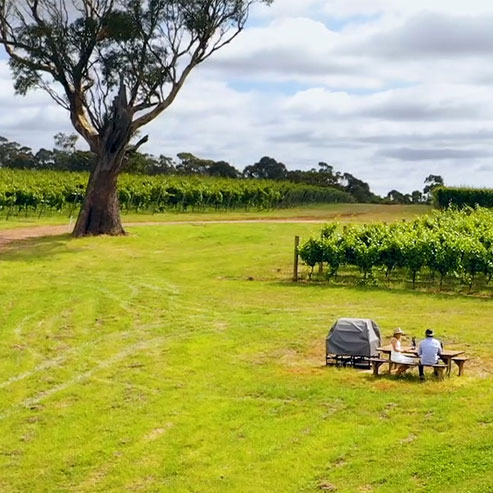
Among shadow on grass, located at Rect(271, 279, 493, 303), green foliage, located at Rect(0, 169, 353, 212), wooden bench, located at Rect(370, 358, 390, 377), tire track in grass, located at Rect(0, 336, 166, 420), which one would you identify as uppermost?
green foliage, located at Rect(0, 169, 353, 212)

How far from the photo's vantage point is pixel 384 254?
30.6 metres

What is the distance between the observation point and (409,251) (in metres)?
29.9

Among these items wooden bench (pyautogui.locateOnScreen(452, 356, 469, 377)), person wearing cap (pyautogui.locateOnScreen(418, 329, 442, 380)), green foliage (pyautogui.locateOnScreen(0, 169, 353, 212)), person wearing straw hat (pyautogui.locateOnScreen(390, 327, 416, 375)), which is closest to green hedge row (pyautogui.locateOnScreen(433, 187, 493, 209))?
green foliage (pyautogui.locateOnScreen(0, 169, 353, 212))

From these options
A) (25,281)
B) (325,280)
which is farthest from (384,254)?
(25,281)

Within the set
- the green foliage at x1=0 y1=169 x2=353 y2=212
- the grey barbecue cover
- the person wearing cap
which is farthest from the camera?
the green foliage at x1=0 y1=169 x2=353 y2=212

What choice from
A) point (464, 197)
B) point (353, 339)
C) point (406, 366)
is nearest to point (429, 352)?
point (406, 366)

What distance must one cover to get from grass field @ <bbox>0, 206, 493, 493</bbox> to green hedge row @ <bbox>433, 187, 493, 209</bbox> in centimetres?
3596

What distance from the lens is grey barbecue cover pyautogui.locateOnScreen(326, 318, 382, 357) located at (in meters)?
19.2

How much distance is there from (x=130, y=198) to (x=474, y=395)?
46.2 meters

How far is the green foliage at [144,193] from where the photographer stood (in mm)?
55000

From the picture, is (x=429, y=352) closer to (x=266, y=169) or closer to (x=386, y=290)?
(x=386, y=290)

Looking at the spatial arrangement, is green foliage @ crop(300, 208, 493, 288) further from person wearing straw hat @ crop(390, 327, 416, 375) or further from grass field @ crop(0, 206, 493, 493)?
person wearing straw hat @ crop(390, 327, 416, 375)

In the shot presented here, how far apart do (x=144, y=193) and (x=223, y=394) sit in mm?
44625

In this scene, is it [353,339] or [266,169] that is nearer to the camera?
[353,339]
